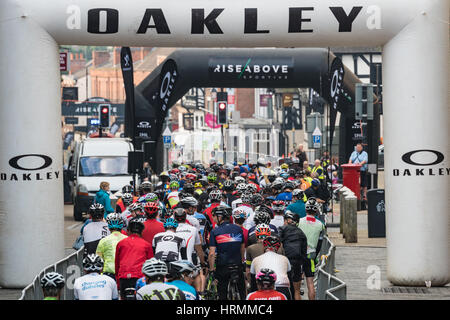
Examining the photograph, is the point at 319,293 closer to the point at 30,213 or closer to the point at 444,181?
the point at 444,181

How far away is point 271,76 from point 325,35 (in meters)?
13.9

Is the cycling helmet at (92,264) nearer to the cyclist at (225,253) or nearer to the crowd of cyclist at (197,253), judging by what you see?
the crowd of cyclist at (197,253)

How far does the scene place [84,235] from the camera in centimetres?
1414

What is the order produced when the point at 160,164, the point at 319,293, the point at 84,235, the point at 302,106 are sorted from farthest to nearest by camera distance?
1. the point at 302,106
2. the point at 160,164
3. the point at 84,235
4. the point at 319,293

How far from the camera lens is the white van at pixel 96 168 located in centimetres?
3005

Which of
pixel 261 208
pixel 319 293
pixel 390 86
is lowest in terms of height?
pixel 319 293

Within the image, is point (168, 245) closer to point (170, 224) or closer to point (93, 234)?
point (170, 224)

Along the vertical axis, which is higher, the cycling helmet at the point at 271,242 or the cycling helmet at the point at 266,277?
the cycling helmet at the point at 271,242

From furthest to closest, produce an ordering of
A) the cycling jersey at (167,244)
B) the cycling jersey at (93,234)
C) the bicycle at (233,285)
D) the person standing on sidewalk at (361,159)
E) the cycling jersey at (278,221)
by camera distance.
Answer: the person standing on sidewalk at (361,159), the cycling jersey at (278,221), the cycling jersey at (93,234), the bicycle at (233,285), the cycling jersey at (167,244)

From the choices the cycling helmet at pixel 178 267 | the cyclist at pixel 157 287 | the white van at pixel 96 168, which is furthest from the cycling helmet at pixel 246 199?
the white van at pixel 96 168

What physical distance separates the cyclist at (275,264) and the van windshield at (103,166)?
63.1ft

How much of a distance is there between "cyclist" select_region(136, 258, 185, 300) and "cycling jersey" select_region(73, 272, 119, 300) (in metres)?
0.82

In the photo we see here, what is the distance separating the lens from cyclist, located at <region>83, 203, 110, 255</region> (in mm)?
14070
